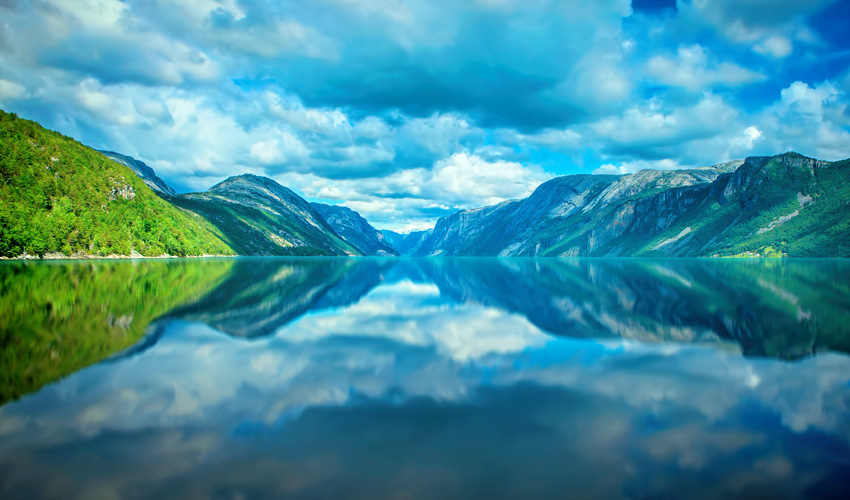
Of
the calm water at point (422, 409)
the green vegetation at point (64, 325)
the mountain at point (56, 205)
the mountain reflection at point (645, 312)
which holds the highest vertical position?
the mountain at point (56, 205)

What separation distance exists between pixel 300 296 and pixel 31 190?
16007 cm

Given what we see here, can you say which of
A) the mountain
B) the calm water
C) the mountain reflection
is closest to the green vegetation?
the calm water

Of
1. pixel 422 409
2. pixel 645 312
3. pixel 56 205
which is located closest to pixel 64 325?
pixel 422 409

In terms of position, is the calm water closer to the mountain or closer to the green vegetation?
the green vegetation

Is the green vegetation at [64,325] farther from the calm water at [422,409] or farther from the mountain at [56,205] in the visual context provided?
the mountain at [56,205]

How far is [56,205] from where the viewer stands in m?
144

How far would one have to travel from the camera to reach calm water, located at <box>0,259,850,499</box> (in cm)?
856

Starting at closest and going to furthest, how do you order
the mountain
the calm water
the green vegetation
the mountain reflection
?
1. the calm water
2. the green vegetation
3. the mountain reflection
4. the mountain

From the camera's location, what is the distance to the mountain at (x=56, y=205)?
120m

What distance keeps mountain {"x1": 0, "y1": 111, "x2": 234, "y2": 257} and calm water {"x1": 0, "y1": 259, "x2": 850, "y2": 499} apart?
418 ft

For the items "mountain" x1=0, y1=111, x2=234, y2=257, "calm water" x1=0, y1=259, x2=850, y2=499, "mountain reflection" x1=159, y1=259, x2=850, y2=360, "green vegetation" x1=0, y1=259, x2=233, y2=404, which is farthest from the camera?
"mountain" x1=0, y1=111, x2=234, y2=257

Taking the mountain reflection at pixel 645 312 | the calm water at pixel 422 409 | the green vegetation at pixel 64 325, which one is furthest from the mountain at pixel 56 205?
the calm water at pixel 422 409

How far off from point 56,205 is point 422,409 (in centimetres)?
18040

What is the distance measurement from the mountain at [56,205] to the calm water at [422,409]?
418 feet
